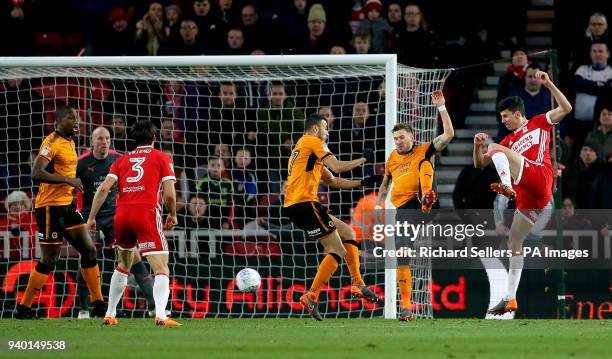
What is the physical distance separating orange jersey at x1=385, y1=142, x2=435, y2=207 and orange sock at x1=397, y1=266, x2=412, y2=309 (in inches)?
27.9

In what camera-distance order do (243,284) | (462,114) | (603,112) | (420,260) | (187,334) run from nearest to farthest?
1. (187,334)
2. (243,284)
3. (420,260)
4. (603,112)
5. (462,114)

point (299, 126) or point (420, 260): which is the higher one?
point (299, 126)

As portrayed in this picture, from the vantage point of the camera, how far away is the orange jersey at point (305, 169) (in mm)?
13016

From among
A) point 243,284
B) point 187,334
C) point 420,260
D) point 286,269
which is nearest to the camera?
point 187,334

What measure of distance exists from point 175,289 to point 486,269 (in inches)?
157

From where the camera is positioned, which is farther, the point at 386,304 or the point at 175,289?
the point at 175,289

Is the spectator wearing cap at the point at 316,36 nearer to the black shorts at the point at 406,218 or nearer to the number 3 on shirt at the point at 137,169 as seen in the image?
the black shorts at the point at 406,218

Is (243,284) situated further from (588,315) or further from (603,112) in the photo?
(603,112)

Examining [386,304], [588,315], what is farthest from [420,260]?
[588,315]

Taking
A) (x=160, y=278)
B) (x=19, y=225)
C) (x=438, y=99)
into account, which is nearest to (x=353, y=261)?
(x=438, y=99)

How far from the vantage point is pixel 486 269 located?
15.7 m

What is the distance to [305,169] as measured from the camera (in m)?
13.1

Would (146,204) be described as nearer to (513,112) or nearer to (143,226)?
(143,226)

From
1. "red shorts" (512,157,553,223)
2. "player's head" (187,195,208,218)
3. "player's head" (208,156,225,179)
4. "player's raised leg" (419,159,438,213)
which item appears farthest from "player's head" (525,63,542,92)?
"player's head" (187,195,208,218)
